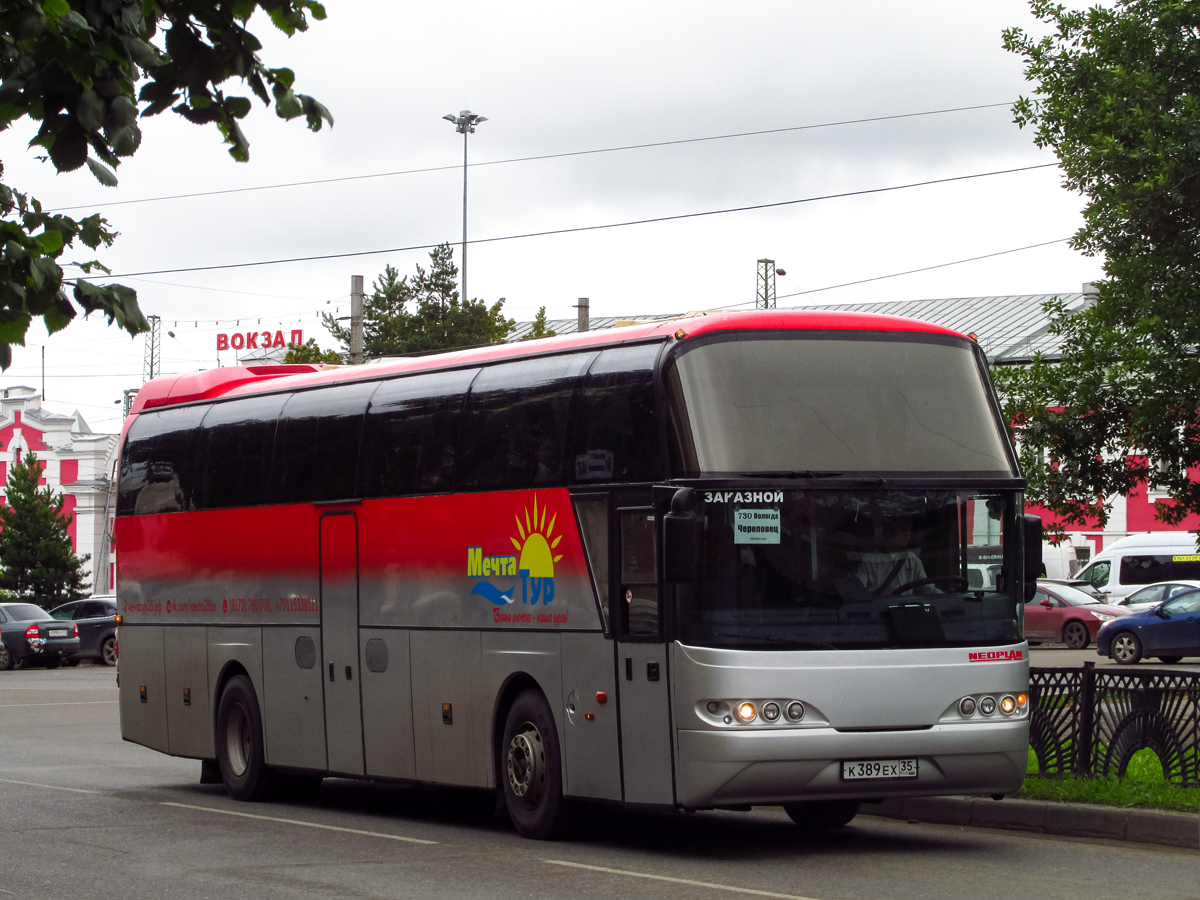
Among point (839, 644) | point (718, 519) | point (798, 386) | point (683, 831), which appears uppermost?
point (798, 386)

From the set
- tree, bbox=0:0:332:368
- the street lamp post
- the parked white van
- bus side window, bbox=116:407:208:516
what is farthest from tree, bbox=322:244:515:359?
tree, bbox=0:0:332:368

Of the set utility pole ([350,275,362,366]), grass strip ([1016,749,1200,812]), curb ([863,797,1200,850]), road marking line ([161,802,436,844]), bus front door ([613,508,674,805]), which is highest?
utility pole ([350,275,362,366])

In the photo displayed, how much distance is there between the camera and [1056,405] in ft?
56.4

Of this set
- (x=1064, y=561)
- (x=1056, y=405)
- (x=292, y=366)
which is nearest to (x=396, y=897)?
(x=292, y=366)

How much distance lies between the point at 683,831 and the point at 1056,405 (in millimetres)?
6508

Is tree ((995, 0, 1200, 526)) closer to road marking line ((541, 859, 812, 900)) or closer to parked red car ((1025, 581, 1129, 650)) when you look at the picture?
road marking line ((541, 859, 812, 900))

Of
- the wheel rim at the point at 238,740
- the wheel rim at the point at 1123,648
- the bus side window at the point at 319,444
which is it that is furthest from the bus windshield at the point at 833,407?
the wheel rim at the point at 1123,648

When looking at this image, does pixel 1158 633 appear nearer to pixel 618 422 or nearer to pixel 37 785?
pixel 37 785

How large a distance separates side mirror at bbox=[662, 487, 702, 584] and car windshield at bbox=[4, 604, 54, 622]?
3355 centimetres

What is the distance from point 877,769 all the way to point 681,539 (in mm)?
1863

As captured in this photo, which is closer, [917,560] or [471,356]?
[917,560]

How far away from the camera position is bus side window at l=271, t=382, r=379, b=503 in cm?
1463

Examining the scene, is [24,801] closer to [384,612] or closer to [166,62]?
[384,612]

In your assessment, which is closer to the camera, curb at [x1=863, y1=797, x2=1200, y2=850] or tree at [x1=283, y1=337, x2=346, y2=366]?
curb at [x1=863, y1=797, x2=1200, y2=850]
